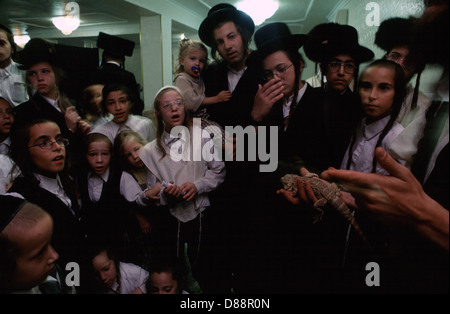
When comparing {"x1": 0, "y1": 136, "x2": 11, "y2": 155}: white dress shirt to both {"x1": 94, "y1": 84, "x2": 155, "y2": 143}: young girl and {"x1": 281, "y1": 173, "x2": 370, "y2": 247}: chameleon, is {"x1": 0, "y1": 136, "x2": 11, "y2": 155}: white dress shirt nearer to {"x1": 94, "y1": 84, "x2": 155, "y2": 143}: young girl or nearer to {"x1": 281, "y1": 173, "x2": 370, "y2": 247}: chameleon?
{"x1": 94, "y1": 84, "x2": 155, "y2": 143}: young girl

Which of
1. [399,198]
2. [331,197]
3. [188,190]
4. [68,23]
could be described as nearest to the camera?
[399,198]

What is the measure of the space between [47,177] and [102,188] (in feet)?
0.63

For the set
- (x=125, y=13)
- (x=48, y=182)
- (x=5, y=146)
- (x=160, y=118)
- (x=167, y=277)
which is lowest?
(x=167, y=277)

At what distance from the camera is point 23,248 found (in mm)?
584

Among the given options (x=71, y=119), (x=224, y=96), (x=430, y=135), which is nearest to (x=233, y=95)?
(x=224, y=96)

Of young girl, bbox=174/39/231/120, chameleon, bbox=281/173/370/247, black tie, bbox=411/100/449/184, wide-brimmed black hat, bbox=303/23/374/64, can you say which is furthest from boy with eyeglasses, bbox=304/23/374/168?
young girl, bbox=174/39/231/120

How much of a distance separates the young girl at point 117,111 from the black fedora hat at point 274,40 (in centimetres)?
58

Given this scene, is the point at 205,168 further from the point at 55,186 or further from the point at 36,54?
the point at 36,54

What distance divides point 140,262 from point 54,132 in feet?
1.95

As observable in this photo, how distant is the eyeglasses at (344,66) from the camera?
0.74 m

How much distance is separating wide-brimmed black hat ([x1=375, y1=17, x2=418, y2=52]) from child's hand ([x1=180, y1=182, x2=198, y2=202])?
2.58 ft

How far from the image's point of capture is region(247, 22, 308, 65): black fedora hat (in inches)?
31.7

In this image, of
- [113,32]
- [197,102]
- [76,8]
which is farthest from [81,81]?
[113,32]

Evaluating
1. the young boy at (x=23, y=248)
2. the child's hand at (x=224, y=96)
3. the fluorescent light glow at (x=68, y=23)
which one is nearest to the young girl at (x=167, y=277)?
the young boy at (x=23, y=248)
